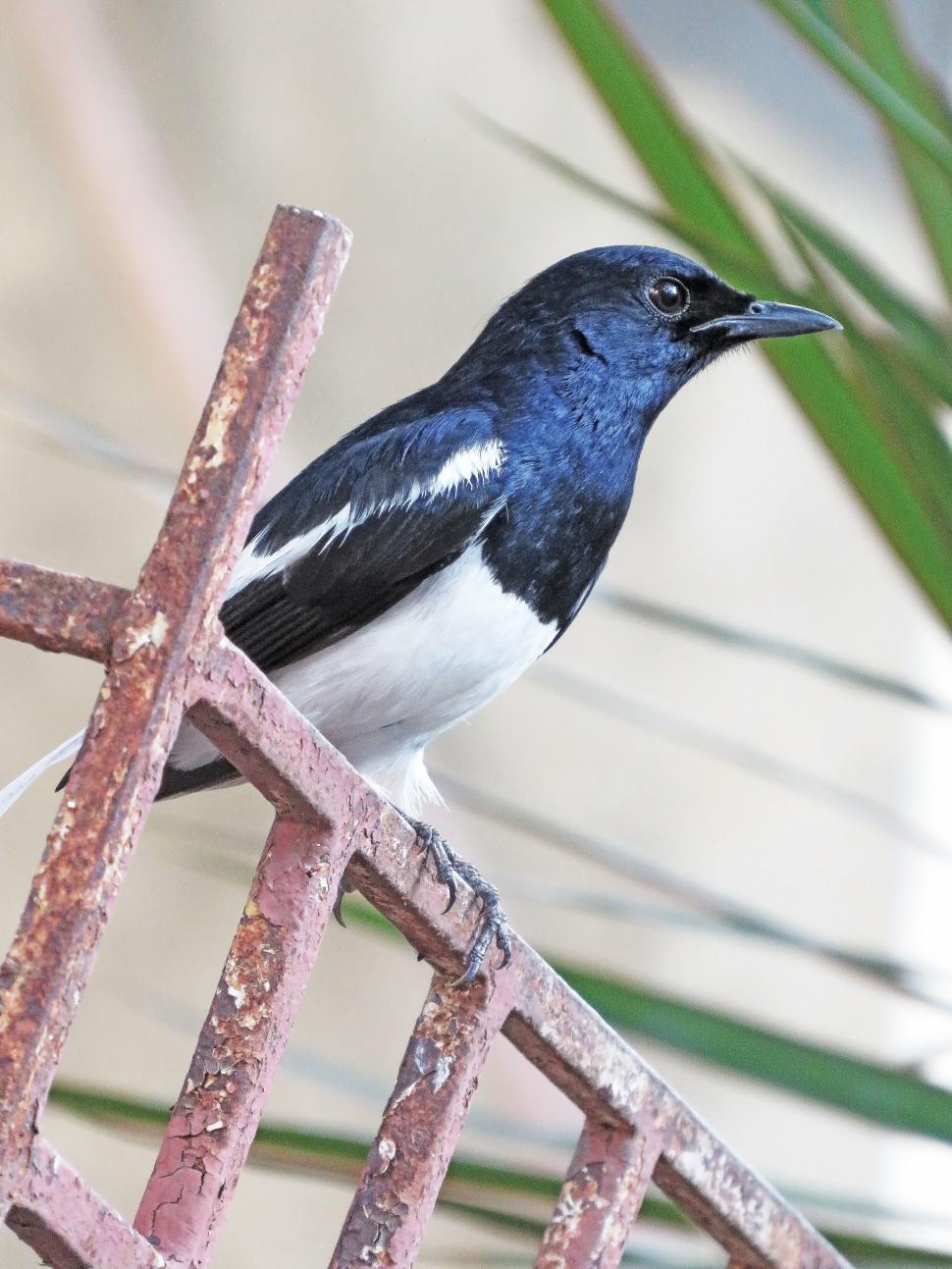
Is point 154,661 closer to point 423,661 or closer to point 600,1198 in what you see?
point 600,1198

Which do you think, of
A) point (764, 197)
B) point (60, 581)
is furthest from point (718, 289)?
point (60, 581)

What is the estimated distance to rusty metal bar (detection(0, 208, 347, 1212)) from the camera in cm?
47

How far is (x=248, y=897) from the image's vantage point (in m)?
0.61

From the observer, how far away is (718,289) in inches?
64.5

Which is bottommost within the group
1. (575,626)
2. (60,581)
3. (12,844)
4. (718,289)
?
(60,581)

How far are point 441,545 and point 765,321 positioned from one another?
40cm

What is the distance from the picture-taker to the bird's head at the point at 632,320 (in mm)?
1571

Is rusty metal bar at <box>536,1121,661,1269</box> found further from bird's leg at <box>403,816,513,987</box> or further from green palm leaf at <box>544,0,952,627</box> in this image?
green palm leaf at <box>544,0,952,627</box>

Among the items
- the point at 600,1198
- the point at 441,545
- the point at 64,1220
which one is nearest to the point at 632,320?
the point at 441,545

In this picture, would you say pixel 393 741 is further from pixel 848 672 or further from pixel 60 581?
pixel 60 581

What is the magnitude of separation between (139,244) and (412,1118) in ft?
8.99

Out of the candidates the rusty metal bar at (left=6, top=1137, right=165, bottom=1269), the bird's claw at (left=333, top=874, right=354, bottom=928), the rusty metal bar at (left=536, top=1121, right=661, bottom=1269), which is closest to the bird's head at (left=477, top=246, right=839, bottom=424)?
the bird's claw at (left=333, top=874, right=354, bottom=928)

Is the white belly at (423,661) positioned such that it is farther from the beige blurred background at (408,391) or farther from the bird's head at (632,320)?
the beige blurred background at (408,391)

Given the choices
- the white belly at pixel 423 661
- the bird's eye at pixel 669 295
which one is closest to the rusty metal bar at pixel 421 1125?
the white belly at pixel 423 661
